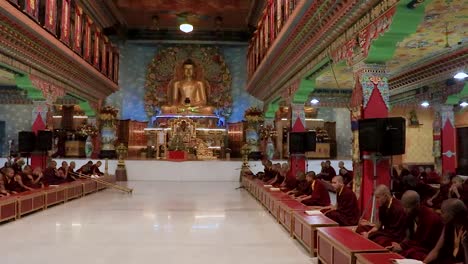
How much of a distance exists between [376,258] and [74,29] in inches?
463

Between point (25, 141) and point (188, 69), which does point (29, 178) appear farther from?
point (188, 69)

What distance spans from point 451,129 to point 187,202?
742 centimetres

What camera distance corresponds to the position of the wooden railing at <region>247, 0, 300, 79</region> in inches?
376

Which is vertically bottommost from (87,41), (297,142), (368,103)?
(297,142)

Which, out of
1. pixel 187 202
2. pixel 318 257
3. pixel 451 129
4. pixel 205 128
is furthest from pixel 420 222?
pixel 205 128

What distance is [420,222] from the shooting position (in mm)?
3619

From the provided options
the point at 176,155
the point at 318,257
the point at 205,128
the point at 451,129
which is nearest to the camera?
the point at 318,257

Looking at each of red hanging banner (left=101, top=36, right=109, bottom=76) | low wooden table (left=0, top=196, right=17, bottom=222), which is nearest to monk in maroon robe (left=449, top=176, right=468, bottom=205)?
low wooden table (left=0, top=196, right=17, bottom=222)

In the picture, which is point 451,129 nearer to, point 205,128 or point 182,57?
point 205,128

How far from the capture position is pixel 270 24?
12336mm

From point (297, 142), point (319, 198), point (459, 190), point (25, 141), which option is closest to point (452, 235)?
point (319, 198)

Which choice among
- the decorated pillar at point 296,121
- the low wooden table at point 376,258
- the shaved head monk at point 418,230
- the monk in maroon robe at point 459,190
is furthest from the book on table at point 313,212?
the decorated pillar at point 296,121

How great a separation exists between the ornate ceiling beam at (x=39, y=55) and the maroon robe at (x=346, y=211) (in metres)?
6.34

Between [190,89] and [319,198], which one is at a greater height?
[190,89]
